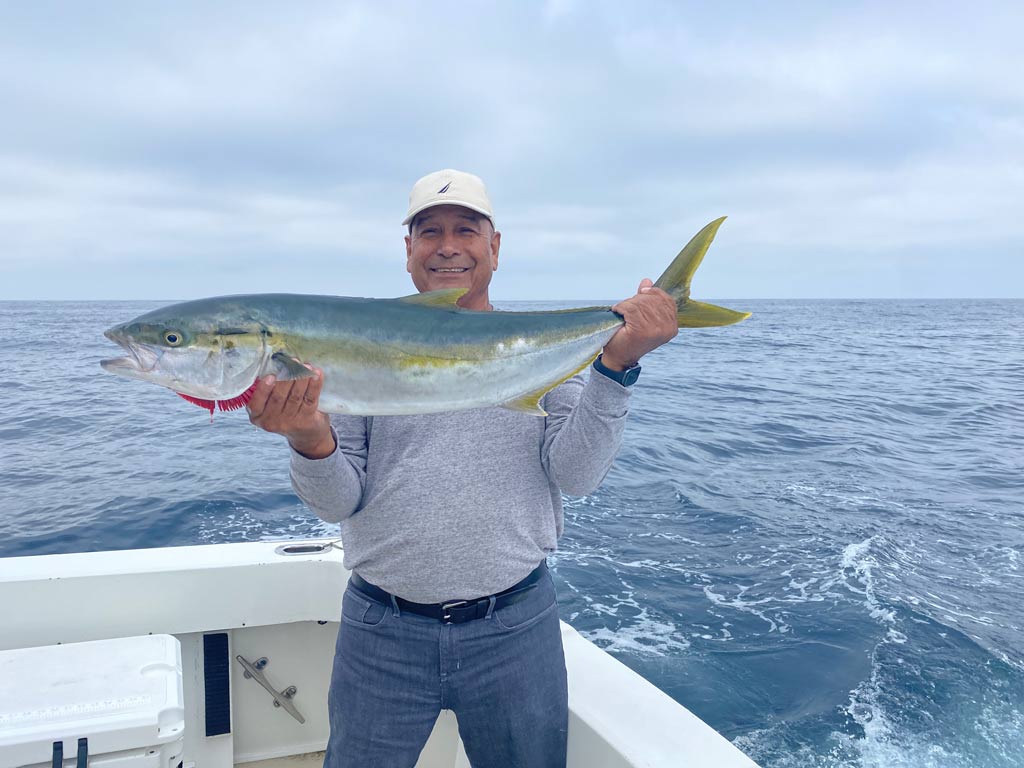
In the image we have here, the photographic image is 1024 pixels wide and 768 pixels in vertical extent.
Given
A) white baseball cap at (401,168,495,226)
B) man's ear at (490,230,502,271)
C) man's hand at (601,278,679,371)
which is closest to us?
man's hand at (601,278,679,371)

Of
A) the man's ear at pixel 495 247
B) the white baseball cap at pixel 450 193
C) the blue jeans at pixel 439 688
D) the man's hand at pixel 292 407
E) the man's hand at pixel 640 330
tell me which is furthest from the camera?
the man's ear at pixel 495 247

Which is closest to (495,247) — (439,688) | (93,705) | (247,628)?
(439,688)

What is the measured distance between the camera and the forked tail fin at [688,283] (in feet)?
9.04

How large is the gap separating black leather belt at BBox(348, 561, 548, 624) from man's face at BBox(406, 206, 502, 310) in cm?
120

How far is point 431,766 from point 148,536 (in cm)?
674

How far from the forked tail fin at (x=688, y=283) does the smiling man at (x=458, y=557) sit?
0.10 meters

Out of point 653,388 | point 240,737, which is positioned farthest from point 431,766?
point 653,388

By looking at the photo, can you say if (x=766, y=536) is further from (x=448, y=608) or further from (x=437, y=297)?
(x=437, y=297)

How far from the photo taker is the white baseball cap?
2.73 metres

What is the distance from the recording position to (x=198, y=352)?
7.85ft

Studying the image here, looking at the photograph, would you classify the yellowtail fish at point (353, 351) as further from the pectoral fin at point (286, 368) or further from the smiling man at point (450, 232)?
the smiling man at point (450, 232)

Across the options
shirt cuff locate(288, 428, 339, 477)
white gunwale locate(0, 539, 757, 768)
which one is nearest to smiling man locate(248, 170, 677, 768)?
shirt cuff locate(288, 428, 339, 477)

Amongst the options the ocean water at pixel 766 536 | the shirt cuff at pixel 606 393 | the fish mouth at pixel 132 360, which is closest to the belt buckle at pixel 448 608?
the shirt cuff at pixel 606 393

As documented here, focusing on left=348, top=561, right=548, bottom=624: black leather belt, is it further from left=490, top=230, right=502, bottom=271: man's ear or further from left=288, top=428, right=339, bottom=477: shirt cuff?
left=490, top=230, right=502, bottom=271: man's ear
